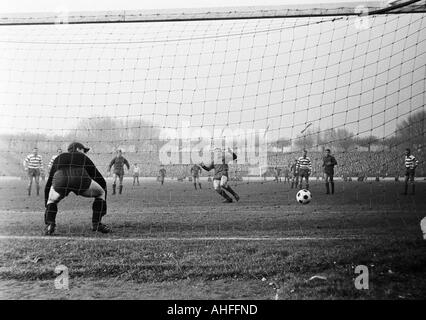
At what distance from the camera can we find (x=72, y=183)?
217 inches

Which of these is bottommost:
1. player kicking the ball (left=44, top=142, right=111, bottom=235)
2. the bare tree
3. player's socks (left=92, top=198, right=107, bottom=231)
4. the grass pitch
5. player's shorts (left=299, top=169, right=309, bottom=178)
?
the grass pitch

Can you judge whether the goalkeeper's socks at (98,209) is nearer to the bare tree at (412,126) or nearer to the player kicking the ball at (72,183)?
the player kicking the ball at (72,183)

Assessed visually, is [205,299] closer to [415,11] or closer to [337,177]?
[415,11]

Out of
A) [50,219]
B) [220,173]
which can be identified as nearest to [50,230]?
[50,219]

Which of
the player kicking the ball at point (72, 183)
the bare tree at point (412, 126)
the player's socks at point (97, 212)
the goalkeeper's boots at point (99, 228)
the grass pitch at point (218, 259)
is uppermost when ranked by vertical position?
the bare tree at point (412, 126)

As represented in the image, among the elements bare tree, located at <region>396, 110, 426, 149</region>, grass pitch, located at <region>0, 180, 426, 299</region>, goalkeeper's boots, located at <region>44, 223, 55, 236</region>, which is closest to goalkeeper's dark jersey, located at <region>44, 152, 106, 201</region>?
goalkeeper's boots, located at <region>44, 223, 55, 236</region>

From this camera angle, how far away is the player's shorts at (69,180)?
18.0 ft

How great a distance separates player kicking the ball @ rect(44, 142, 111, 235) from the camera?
18.0 ft

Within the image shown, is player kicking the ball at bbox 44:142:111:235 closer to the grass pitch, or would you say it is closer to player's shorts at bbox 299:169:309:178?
the grass pitch

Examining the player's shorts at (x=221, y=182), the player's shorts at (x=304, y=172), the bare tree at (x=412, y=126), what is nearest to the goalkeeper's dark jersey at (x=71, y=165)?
the bare tree at (x=412, y=126)

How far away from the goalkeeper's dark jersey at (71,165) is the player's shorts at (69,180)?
0.18ft

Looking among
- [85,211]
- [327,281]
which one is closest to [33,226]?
[85,211]

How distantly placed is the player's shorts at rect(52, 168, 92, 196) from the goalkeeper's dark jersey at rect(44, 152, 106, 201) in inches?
2.1

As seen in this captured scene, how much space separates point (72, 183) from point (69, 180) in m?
0.06
